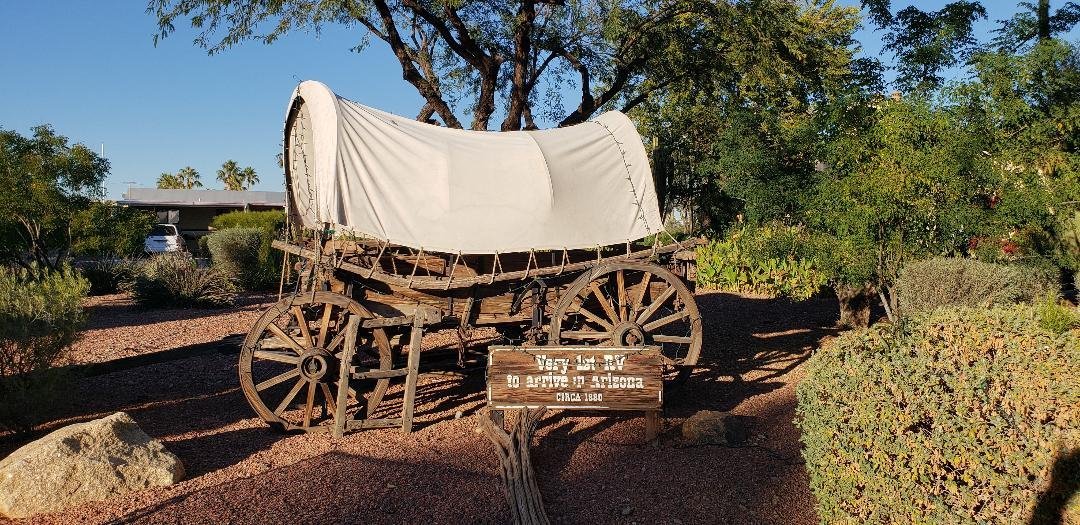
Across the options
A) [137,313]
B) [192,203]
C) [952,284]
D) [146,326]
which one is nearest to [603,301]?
[952,284]

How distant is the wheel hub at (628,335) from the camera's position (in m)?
7.36

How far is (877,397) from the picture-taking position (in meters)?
3.82

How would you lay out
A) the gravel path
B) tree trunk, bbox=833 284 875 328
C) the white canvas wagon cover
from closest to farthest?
1. the white canvas wagon cover
2. the gravel path
3. tree trunk, bbox=833 284 875 328

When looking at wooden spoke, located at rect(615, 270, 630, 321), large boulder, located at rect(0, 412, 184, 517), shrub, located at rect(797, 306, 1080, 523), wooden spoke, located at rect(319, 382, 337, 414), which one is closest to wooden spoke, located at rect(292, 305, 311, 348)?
wooden spoke, located at rect(319, 382, 337, 414)

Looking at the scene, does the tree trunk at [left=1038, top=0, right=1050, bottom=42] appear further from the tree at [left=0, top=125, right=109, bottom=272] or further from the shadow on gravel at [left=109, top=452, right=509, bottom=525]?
the tree at [left=0, top=125, right=109, bottom=272]

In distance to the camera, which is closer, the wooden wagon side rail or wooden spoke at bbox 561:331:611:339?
the wooden wagon side rail

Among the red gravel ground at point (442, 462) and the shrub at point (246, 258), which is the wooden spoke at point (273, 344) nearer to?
the red gravel ground at point (442, 462)

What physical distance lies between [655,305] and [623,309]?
12.6 inches

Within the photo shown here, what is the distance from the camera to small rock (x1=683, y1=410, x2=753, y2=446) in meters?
6.15

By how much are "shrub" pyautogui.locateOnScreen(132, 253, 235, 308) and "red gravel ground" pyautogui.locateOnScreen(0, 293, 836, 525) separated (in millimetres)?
5141

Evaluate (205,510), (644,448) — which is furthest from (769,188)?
(205,510)

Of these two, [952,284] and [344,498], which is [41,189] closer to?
[344,498]

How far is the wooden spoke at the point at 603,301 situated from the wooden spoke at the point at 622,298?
7 centimetres

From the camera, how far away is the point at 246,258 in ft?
60.2
